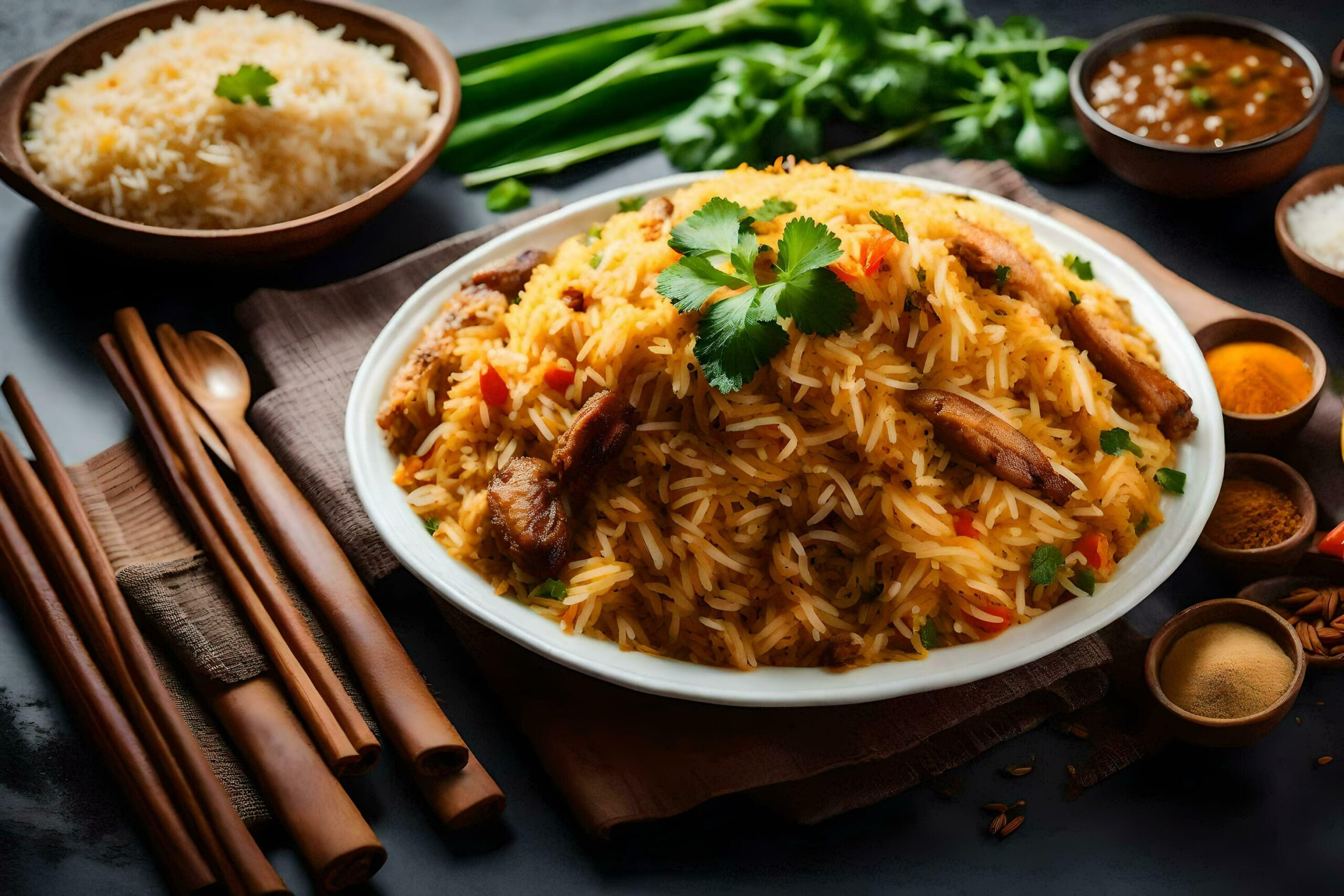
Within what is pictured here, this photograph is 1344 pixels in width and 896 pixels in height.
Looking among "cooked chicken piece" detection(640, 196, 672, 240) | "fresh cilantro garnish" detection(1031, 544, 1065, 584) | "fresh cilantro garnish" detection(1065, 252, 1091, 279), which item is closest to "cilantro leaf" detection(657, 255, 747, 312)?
"cooked chicken piece" detection(640, 196, 672, 240)

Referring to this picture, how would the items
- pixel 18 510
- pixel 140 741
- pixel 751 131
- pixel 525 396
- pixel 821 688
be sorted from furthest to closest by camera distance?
pixel 751 131
pixel 18 510
pixel 525 396
pixel 140 741
pixel 821 688

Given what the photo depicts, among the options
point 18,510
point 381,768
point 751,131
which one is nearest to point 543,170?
point 751,131

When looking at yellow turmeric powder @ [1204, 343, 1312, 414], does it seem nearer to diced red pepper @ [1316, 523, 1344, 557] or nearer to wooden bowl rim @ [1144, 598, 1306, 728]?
diced red pepper @ [1316, 523, 1344, 557]

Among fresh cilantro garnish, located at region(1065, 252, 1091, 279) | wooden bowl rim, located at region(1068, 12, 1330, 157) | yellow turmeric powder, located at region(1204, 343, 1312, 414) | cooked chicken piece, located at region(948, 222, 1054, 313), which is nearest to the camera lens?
cooked chicken piece, located at region(948, 222, 1054, 313)

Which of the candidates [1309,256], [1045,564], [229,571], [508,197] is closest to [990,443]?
[1045,564]

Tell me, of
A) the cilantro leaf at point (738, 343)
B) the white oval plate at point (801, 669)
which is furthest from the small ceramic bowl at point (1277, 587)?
the cilantro leaf at point (738, 343)

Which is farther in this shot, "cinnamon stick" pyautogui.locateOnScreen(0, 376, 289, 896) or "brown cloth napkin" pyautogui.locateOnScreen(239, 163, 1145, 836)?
"brown cloth napkin" pyautogui.locateOnScreen(239, 163, 1145, 836)

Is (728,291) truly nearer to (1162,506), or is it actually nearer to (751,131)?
(1162,506)

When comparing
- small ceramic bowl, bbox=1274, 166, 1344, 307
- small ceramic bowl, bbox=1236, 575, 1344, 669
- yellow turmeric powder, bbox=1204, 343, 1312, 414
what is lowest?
small ceramic bowl, bbox=1236, 575, 1344, 669
